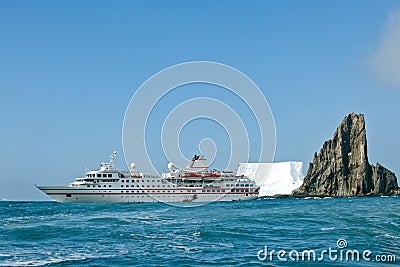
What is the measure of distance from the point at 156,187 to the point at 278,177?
74.6 metres

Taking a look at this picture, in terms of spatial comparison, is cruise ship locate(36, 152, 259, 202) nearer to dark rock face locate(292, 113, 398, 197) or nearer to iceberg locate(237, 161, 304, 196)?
dark rock face locate(292, 113, 398, 197)

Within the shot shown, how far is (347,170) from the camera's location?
127m

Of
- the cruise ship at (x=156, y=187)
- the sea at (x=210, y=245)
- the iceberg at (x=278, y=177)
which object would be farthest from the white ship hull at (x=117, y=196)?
the iceberg at (x=278, y=177)

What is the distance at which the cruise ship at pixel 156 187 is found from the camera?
246 feet

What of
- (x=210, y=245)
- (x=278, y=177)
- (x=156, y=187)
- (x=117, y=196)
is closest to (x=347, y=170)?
(x=278, y=177)

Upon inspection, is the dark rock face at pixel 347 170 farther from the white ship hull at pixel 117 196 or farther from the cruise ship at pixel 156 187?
the white ship hull at pixel 117 196

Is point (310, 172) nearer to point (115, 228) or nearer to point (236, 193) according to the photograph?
point (236, 193)

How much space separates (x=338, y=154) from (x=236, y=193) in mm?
53896

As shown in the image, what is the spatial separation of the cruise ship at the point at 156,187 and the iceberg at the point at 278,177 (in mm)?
50049

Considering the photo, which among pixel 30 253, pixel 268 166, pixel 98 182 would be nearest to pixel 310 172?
pixel 268 166

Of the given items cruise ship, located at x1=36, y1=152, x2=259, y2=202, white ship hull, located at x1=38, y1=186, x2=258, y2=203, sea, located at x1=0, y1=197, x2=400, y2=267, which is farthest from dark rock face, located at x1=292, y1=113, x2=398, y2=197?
sea, located at x1=0, y1=197, x2=400, y2=267

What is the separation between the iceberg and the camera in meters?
138

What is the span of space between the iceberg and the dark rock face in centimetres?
1336

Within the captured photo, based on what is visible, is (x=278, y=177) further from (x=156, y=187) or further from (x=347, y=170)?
(x=156, y=187)
